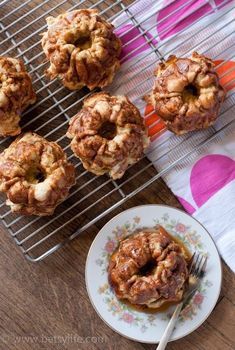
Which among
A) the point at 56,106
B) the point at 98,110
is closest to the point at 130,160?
the point at 98,110

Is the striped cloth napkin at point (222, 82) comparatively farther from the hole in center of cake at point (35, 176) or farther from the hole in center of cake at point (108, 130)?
the hole in center of cake at point (35, 176)

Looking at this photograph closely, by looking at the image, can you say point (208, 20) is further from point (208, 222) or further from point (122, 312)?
point (122, 312)

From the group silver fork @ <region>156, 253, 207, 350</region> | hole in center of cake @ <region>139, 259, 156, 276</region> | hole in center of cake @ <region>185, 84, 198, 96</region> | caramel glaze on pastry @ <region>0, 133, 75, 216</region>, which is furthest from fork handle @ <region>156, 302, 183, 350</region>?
hole in center of cake @ <region>185, 84, 198, 96</region>

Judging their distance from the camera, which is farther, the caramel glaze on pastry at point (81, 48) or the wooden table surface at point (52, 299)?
the wooden table surface at point (52, 299)

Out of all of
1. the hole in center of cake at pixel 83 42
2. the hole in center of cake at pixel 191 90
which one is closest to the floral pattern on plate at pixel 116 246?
the hole in center of cake at pixel 191 90

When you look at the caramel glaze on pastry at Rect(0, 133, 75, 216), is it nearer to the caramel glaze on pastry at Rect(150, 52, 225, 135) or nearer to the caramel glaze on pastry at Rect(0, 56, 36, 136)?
the caramel glaze on pastry at Rect(0, 56, 36, 136)
